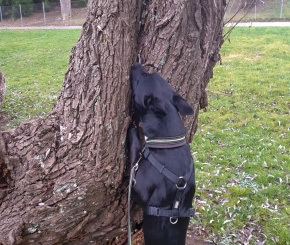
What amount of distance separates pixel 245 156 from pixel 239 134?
0.78m

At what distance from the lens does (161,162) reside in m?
2.51

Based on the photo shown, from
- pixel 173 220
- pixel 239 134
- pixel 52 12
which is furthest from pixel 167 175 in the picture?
pixel 52 12

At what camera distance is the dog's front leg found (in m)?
2.63

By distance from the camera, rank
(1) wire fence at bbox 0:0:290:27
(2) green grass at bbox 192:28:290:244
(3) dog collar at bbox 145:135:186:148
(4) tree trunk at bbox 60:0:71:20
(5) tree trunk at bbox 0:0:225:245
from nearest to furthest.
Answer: (5) tree trunk at bbox 0:0:225:245
(3) dog collar at bbox 145:135:186:148
(2) green grass at bbox 192:28:290:244
(1) wire fence at bbox 0:0:290:27
(4) tree trunk at bbox 60:0:71:20

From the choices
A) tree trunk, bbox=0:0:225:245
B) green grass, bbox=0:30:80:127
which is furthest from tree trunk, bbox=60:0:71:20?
tree trunk, bbox=0:0:225:245

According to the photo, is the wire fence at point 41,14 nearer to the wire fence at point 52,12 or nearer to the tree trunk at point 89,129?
the wire fence at point 52,12

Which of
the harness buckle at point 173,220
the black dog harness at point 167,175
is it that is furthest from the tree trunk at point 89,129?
the harness buckle at point 173,220

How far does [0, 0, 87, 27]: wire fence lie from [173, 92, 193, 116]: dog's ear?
27135mm

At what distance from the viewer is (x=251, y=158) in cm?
528

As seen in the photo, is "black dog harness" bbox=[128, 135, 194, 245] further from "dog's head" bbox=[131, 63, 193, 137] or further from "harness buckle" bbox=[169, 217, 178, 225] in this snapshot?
"dog's head" bbox=[131, 63, 193, 137]

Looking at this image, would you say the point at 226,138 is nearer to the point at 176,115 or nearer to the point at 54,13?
the point at 176,115

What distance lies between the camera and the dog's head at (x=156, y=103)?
8.63 feet

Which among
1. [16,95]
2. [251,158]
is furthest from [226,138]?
[16,95]

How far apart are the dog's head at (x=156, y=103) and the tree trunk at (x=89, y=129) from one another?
Answer: 0.29ft
